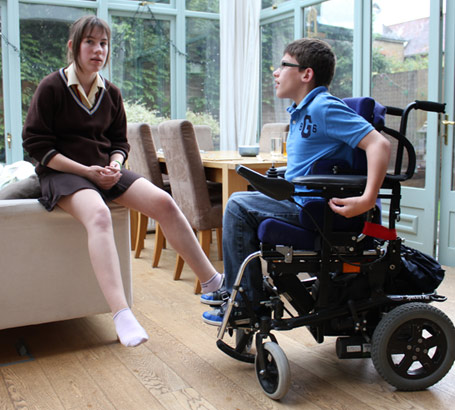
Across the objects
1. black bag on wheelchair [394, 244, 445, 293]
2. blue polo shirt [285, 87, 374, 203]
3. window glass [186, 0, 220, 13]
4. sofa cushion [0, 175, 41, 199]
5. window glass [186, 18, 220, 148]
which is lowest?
black bag on wheelchair [394, 244, 445, 293]

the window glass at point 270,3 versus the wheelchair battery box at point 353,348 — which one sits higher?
the window glass at point 270,3

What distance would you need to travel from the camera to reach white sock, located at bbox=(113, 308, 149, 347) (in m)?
1.82

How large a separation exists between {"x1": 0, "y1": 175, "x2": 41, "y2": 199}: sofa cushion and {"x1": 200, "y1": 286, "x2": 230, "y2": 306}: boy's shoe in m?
0.80

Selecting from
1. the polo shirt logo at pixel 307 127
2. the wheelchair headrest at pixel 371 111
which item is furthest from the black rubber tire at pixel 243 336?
the wheelchair headrest at pixel 371 111

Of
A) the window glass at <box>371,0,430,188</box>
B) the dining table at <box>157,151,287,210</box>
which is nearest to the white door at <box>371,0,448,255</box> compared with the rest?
the window glass at <box>371,0,430,188</box>

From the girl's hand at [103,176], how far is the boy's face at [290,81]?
0.72 meters

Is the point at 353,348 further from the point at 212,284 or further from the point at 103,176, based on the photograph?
the point at 103,176

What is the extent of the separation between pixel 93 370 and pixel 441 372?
3.83 feet

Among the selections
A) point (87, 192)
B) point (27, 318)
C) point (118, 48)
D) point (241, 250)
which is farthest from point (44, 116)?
point (118, 48)

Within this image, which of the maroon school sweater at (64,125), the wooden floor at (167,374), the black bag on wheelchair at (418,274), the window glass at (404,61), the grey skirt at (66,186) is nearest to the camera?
the wooden floor at (167,374)

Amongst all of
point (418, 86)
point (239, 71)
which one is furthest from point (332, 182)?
point (239, 71)

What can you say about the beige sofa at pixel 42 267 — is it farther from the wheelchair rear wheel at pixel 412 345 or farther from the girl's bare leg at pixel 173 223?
the wheelchair rear wheel at pixel 412 345

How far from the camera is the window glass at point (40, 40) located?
4.81 meters

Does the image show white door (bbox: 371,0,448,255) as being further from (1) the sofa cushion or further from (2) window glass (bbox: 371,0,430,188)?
(1) the sofa cushion
